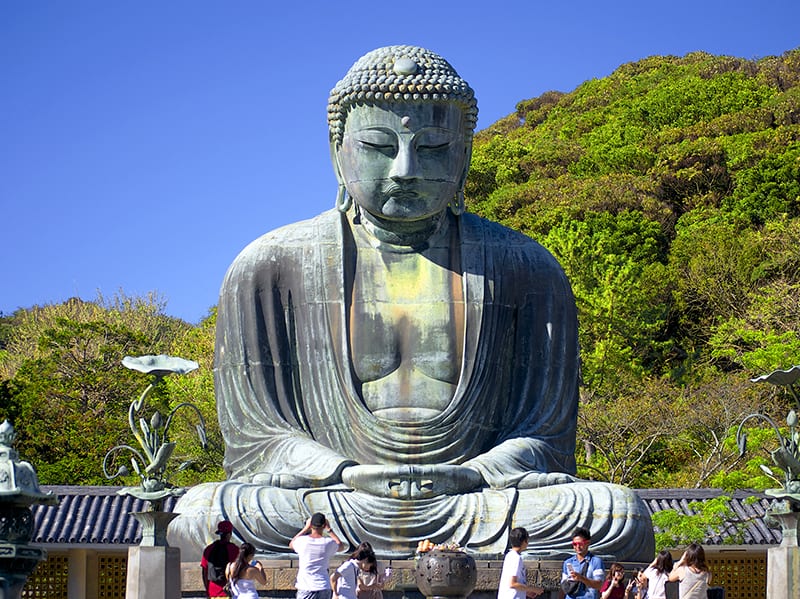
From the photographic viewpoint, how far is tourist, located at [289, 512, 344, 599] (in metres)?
10.2

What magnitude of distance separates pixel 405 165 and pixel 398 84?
0.66m

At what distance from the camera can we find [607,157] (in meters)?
50.5

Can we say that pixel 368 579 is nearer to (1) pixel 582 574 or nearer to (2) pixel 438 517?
(1) pixel 582 574

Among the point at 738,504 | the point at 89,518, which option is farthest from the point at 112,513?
the point at 738,504

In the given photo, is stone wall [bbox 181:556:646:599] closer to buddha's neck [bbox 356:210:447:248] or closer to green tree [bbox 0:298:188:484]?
buddha's neck [bbox 356:210:447:248]

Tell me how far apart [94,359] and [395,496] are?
22.6 metres

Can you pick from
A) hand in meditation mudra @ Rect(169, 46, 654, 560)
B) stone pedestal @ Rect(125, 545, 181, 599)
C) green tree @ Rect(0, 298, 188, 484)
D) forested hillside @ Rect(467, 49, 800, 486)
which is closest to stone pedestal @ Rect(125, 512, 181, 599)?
stone pedestal @ Rect(125, 545, 181, 599)

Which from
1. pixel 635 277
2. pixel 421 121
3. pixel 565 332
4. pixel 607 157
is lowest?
pixel 565 332

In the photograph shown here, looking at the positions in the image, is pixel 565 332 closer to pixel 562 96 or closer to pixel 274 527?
pixel 274 527

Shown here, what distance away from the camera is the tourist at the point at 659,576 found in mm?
11008

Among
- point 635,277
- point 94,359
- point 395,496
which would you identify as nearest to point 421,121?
point 395,496

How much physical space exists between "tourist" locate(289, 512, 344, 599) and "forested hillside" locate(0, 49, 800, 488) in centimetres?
1291

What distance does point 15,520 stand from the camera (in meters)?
9.54

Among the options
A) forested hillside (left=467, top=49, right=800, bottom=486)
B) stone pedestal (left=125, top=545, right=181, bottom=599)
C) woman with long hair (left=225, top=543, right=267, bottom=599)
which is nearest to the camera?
woman with long hair (left=225, top=543, right=267, bottom=599)
